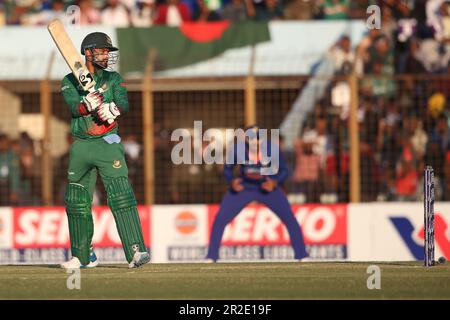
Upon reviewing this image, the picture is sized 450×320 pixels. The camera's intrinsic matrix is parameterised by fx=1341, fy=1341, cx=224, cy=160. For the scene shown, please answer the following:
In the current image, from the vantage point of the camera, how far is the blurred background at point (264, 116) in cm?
1961

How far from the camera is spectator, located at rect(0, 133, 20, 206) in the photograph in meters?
19.9

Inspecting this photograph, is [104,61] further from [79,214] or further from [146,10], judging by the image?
[146,10]

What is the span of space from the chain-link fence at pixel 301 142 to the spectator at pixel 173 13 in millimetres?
2831

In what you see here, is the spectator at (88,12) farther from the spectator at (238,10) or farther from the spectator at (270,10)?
the spectator at (270,10)

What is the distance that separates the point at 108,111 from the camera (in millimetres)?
12648

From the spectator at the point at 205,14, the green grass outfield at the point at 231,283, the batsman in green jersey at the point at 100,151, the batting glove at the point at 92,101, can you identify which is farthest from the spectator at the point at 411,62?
the batting glove at the point at 92,101

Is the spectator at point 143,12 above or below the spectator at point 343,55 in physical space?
above

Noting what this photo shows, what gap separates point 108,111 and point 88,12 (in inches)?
406

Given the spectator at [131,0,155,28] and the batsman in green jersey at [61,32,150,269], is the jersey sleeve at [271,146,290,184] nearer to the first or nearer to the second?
the batsman in green jersey at [61,32,150,269]

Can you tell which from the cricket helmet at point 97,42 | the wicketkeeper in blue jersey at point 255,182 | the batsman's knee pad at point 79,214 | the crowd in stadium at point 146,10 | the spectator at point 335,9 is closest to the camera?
the cricket helmet at point 97,42

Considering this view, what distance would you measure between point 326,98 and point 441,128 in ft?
5.75

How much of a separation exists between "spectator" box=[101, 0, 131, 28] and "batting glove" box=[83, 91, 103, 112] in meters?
9.98

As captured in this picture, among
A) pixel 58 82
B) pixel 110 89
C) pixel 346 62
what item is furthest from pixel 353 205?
pixel 110 89

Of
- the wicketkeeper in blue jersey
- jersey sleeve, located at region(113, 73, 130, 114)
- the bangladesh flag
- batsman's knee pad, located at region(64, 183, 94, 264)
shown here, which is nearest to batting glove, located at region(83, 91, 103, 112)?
jersey sleeve, located at region(113, 73, 130, 114)
